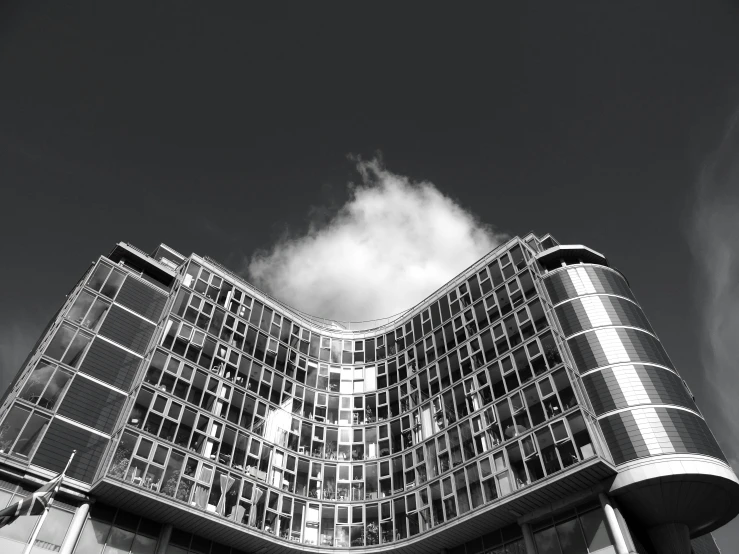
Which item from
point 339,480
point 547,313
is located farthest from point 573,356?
point 339,480

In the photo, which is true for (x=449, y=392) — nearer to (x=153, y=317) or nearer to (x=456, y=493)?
(x=456, y=493)

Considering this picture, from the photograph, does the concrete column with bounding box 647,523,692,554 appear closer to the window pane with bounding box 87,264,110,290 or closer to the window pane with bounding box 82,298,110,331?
the window pane with bounding box 82,298,110,331

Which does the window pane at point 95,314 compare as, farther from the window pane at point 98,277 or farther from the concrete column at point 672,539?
the concrete column at point 672,539

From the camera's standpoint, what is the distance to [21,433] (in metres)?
40.7

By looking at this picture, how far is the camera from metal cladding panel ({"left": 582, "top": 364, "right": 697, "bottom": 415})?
4431 cm

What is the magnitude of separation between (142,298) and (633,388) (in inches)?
1891

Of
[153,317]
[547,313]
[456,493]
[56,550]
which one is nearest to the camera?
[56,550]

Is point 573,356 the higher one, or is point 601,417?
point 573,356

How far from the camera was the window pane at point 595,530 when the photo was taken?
3897cm

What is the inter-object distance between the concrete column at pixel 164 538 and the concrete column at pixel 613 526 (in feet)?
115

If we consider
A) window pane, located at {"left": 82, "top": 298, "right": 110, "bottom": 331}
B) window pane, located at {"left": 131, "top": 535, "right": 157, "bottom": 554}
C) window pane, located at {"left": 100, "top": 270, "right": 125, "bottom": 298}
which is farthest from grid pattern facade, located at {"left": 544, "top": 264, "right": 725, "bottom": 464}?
window pane, located at {"left": 82, "top": 298, "right": 110, "bottom": 331}

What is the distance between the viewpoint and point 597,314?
169 ft

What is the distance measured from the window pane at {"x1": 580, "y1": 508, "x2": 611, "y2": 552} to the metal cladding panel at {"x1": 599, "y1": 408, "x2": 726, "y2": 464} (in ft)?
14.7

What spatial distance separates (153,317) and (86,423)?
44.7 ft
